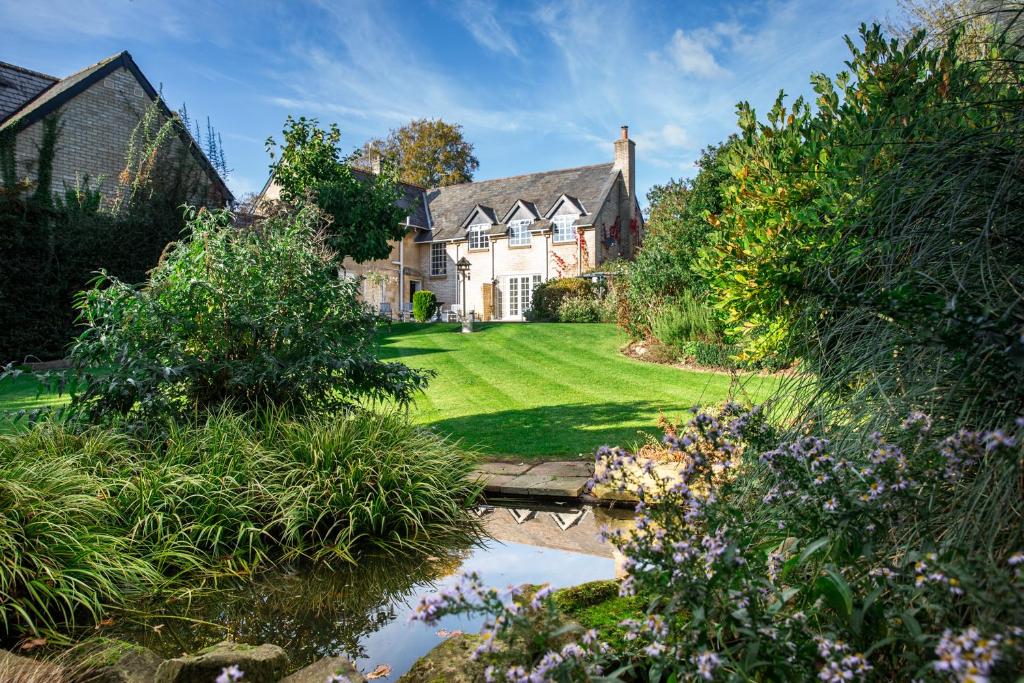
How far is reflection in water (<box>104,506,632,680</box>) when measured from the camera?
316 cm

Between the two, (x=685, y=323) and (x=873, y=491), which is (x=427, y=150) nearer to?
(x=685, y=323)

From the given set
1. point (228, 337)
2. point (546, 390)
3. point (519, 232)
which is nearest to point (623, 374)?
point (546, 390)

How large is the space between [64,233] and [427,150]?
26593 mm

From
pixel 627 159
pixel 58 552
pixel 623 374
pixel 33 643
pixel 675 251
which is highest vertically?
pixel 627 159

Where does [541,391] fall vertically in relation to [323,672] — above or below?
above

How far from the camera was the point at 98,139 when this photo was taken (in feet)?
56.2

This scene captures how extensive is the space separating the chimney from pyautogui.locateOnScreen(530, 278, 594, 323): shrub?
28.6 feet

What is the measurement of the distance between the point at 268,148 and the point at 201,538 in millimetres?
16724

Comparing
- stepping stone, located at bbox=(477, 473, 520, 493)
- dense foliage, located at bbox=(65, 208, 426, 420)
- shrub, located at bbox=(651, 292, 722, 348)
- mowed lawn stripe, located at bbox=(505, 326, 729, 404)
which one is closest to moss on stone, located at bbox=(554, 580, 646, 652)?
stepping stone, located at bbox=(477, 473, 520, 493)

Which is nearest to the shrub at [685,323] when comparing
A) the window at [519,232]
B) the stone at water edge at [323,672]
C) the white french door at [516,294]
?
the stone at water edge at [323,672]

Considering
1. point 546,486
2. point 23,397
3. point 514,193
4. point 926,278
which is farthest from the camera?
point 514,193

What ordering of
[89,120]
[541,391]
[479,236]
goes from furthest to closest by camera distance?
[479,236] < [89,120] < [541,391]

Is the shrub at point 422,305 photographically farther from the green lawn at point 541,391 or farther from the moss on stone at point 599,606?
the moss on stone at point 599,606

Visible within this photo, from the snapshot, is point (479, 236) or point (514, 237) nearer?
point (514, 237)
